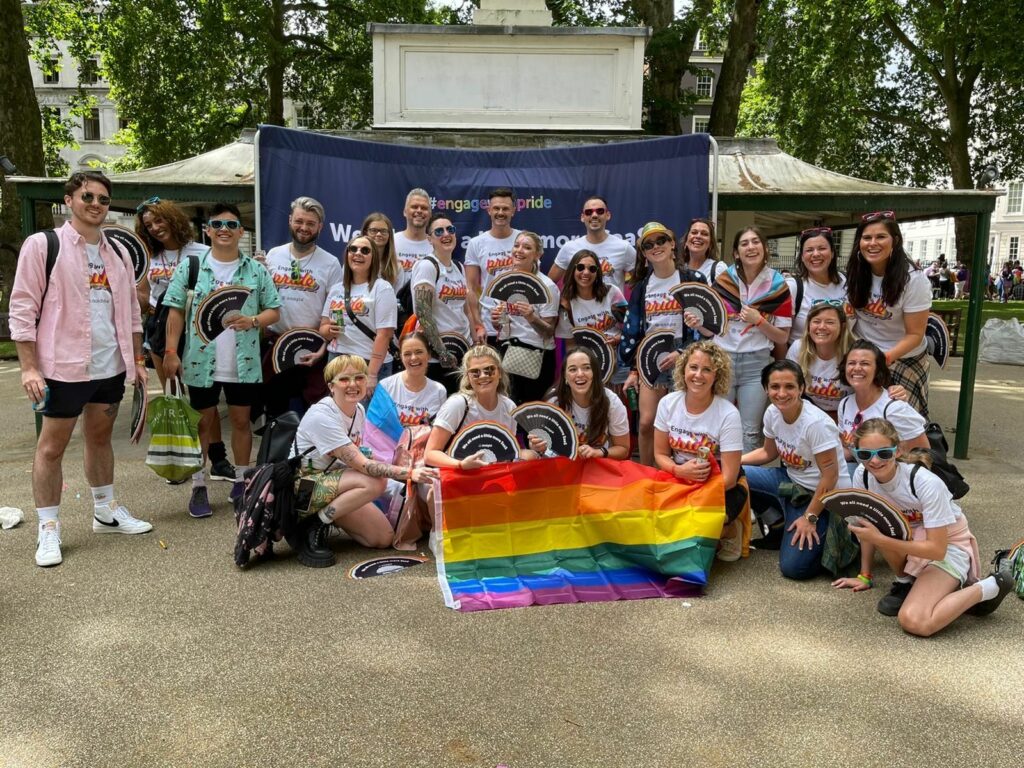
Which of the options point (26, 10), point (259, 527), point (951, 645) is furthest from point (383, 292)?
point (26, 10)

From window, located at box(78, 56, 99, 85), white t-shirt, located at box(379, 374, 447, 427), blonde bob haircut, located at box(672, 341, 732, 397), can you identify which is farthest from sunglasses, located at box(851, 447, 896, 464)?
window, located at box(78, 56, 99, 85)

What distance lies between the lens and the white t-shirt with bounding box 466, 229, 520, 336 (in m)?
6.17

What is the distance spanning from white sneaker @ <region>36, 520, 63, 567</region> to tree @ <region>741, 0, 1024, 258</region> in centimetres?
2162

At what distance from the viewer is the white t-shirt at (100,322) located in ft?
14.9

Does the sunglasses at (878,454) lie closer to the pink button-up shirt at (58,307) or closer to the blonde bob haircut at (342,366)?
the blonde bob haircut at (342,366)

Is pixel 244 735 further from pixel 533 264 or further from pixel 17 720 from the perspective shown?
pixel 533 264

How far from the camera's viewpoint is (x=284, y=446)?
4535mm

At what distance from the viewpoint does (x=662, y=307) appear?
5.58 metres

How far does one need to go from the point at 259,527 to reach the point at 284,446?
46 cm

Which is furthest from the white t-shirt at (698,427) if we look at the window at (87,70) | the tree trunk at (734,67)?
the window at (87,70)

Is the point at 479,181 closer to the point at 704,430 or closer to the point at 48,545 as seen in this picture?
the point at 704,430

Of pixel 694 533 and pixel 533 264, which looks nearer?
pixel 694 533

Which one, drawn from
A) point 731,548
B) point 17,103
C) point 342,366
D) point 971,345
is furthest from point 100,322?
point 17,103

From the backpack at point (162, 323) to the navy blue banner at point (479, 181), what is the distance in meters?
1.38
